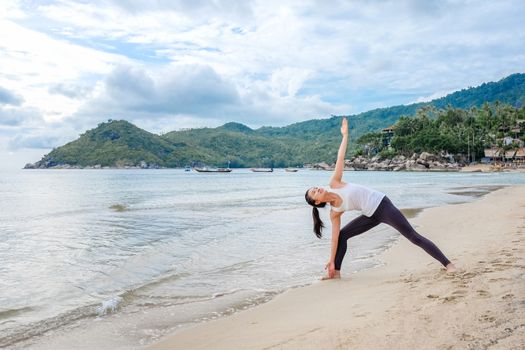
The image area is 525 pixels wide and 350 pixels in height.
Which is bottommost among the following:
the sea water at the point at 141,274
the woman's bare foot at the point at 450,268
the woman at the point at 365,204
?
the sea water at the point at 141,274

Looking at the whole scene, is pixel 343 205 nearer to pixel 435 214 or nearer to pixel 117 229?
pixel 117 229

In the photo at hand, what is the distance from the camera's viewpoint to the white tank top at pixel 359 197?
21.0 feet

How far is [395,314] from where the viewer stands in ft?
13.9

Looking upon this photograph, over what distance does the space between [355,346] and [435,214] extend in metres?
17.2

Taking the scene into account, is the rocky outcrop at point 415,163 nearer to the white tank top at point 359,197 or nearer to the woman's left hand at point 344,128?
the woman's left hand at point 344,128

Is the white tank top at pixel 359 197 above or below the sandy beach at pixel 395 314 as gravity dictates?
above

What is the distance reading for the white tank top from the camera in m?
6.40

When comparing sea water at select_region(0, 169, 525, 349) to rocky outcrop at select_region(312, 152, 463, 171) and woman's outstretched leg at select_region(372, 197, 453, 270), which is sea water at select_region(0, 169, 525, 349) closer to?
woman's outstretched leg at select_region(372, 197, 453, 270)

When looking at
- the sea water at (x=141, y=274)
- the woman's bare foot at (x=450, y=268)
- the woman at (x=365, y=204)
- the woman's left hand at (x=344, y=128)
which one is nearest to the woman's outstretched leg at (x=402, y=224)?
the woman at (x=365, y=204)

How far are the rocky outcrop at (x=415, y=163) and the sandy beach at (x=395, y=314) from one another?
116225 mm

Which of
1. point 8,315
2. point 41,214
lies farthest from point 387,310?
point 41,214

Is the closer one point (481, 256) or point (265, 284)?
point (481, 256)

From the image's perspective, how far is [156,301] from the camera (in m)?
6.88

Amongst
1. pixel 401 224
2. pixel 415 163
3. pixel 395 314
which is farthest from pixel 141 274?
pixel 415 163
